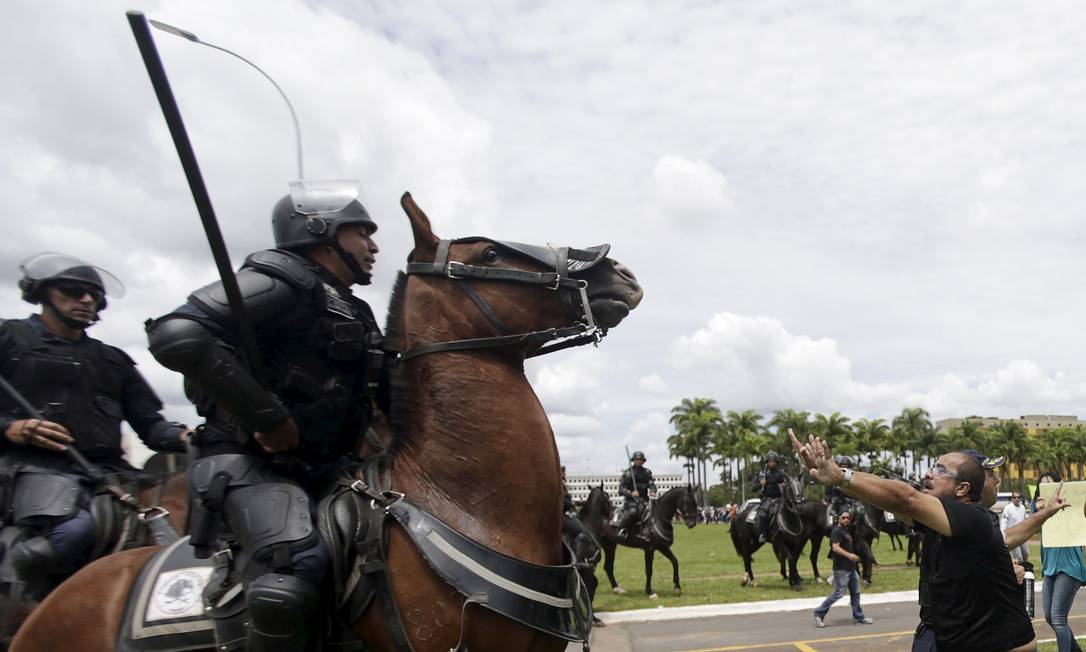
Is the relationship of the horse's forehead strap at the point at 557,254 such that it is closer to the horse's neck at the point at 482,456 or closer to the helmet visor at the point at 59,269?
the horse's neck at the point at 482,456

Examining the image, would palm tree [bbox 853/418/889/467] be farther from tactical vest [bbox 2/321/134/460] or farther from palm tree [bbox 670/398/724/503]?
tactical vest [bbox 2/321/134/460]

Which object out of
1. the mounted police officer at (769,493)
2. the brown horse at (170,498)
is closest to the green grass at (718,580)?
the mounted police officer at (769,493)

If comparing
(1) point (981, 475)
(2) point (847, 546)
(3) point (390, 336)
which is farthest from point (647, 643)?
(3) point (390, 336)

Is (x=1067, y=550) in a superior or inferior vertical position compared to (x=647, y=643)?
superior

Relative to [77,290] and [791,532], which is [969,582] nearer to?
[77,290]

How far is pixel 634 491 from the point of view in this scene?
18.2 m

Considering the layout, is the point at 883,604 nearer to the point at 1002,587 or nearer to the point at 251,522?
the point at 1002,587

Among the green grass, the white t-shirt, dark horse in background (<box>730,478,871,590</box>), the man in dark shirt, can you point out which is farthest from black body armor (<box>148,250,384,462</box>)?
dark horse in background (<box>730,478,871,590</box>)

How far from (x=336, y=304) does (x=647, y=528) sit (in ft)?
51.2

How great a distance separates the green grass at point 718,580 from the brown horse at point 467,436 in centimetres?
1225

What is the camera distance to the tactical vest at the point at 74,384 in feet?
15.4

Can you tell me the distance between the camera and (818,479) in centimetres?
396

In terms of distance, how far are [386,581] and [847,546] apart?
11.5m

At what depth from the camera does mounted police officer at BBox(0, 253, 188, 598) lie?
4.36 metres
